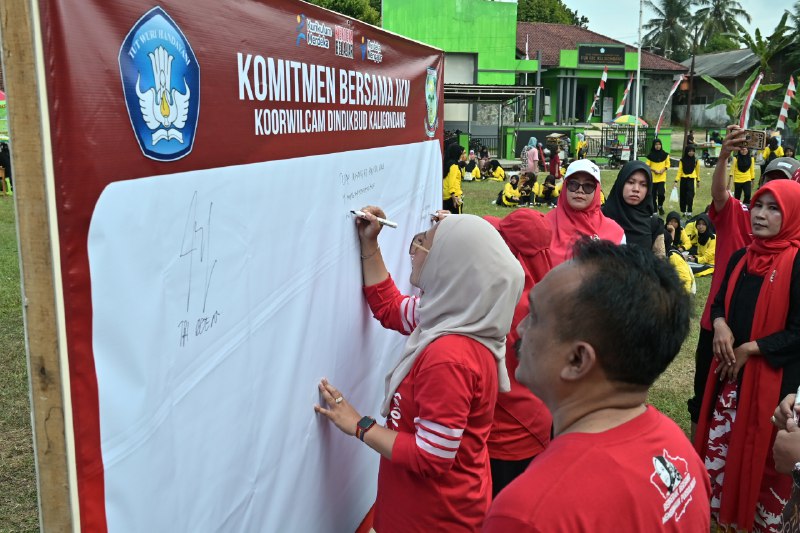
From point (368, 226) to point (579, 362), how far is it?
1.49 metres

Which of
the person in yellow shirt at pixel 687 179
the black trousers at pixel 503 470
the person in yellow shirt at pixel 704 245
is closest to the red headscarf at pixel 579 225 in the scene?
the black trousers at pixel 503 470

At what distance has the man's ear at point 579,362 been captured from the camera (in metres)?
1.23

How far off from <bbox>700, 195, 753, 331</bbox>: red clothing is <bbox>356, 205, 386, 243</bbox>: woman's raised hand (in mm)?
2235

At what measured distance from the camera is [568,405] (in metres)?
1.28

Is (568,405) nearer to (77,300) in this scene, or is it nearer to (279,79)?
(77,300)

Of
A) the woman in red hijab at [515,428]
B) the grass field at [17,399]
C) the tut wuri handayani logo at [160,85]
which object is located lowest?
the grass field at [17,399]

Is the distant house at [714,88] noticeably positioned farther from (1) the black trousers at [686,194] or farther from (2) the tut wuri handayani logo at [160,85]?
(2) the tut wuri handayani logo at [160,85]

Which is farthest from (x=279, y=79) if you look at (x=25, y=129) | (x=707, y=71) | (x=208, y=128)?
(x=707, y=71)

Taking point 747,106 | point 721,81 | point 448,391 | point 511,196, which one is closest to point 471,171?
point 511,196

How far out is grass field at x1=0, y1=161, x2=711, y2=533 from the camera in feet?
11.5

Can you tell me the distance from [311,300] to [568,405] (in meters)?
1.08

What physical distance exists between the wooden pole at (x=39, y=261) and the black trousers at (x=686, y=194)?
578 inches

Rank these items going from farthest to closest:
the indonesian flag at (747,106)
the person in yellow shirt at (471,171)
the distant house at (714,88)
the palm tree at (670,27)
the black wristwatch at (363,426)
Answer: the palm tree at (670,27) → the distant house at (714,88) → the person in yellow shirt at (471,171) → the indonesian flag at (747,106) → the black wristwatch at (363,426)

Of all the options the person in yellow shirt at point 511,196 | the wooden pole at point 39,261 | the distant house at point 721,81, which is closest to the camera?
the wooden pole at point 39,261
